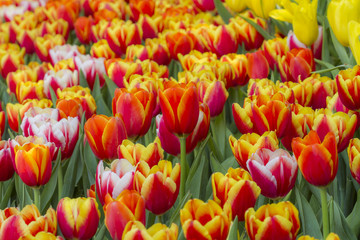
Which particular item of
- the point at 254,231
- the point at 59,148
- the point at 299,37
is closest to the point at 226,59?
the point at 299,37

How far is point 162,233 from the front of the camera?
2.47 feet

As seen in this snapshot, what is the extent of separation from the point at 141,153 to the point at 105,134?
13 centimetres

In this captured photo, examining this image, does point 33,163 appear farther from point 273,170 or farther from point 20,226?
point 273,170

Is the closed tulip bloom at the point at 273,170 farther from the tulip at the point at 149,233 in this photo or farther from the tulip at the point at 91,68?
the tulip at the point at 91,68

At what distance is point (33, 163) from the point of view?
3.66 feet

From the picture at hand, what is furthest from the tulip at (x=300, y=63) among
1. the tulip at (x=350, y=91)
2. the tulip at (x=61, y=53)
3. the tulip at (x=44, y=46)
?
the tulip at (x=44, y=46)

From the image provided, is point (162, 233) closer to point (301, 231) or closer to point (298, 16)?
point (301, 231)

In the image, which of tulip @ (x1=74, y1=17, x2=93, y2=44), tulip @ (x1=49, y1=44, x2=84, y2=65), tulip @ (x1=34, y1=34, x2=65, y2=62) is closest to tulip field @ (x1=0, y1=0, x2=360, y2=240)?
tulip @ (x1=49, y1=44, x2=84, y2=65)

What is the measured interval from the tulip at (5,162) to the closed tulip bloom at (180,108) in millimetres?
355

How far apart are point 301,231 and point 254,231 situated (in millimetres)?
302

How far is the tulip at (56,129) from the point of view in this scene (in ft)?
4.04

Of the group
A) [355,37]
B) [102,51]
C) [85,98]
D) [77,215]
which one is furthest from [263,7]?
[77,215]

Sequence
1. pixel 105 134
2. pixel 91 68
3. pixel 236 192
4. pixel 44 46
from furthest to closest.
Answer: pixel 44 46, pixel 91 68, pixel 105 134, pixel 236 192

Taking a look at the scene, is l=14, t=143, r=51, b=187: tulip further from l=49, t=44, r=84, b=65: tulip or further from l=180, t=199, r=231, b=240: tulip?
l=49, t=44, r=84, b=65: tulip
